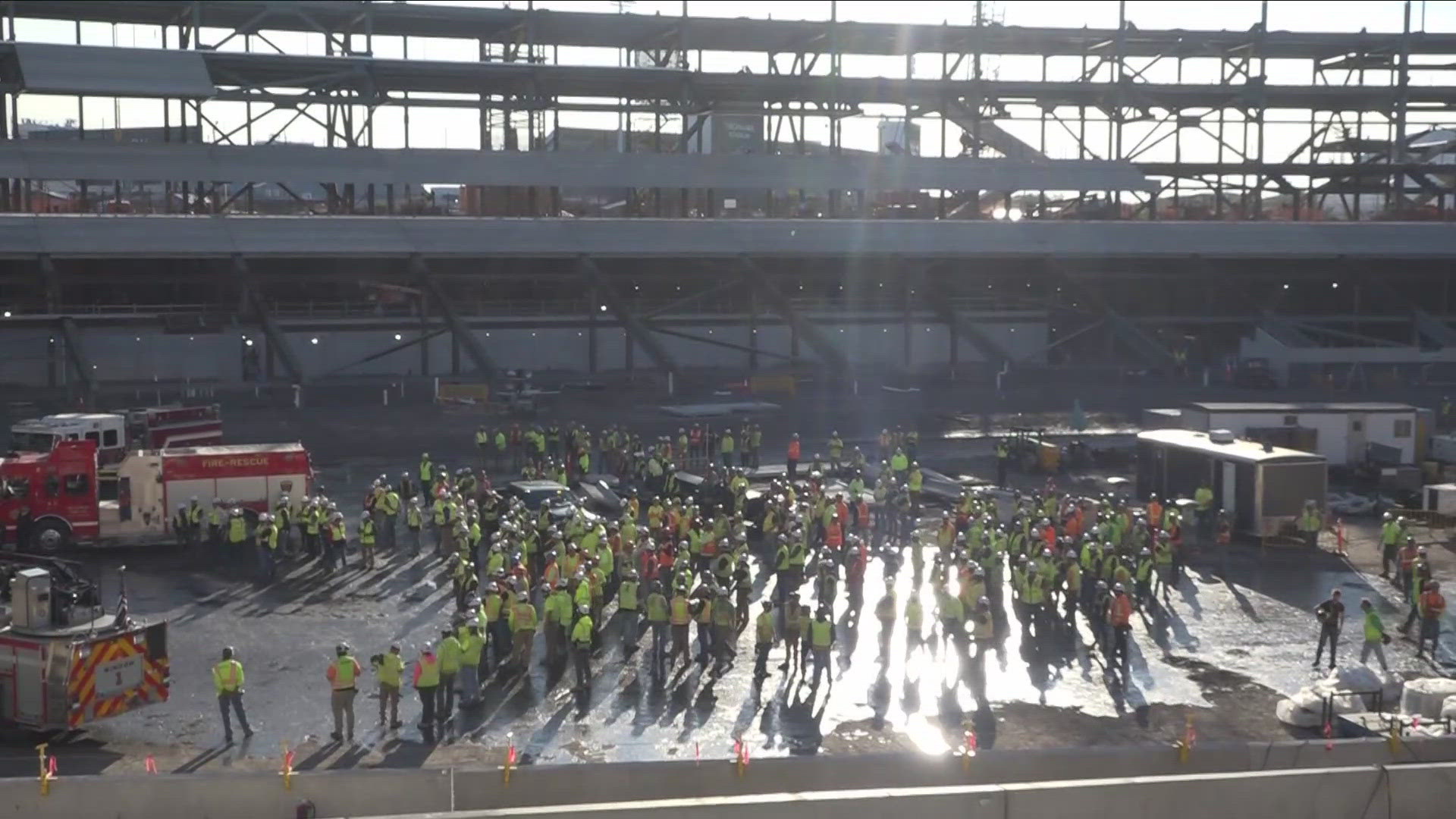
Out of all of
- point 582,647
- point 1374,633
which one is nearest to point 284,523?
point 582,647

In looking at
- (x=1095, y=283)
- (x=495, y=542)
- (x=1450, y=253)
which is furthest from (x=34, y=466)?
(x=1450, y=253)

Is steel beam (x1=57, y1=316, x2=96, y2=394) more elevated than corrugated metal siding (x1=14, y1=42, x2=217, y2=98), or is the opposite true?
corrugated metal siding (x1=14, y1=42, x2=217, y2=98)

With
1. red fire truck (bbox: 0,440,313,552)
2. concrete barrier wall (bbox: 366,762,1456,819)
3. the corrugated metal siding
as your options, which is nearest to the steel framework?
the corrugated metal siding

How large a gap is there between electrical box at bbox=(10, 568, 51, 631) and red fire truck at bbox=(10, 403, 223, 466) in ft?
44.4

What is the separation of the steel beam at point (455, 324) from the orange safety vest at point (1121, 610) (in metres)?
32.0

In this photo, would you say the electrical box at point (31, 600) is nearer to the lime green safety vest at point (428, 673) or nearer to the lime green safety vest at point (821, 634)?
the lime green safety vest at point (428, 673)

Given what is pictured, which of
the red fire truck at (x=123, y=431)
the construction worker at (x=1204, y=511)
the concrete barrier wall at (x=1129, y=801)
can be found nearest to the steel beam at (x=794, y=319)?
the red fire truck at (x=123, y=431)

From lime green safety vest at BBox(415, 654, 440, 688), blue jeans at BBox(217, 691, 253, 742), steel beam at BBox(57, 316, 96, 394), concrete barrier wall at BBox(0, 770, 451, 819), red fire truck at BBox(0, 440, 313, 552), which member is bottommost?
blue jeans at BBox(217, 691, 253, 742)

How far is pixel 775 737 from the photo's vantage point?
16.8m

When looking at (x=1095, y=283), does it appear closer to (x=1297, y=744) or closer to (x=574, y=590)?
(x=574, y=590)

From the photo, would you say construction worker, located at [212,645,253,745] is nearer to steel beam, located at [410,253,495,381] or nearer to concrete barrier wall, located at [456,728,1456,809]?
concrete barrier wall, located at [456,728,1456,809]

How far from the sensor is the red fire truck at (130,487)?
84.9 ft

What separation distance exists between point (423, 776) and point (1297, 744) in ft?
23.7

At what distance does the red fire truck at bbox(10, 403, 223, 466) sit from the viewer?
30469 millimetres
